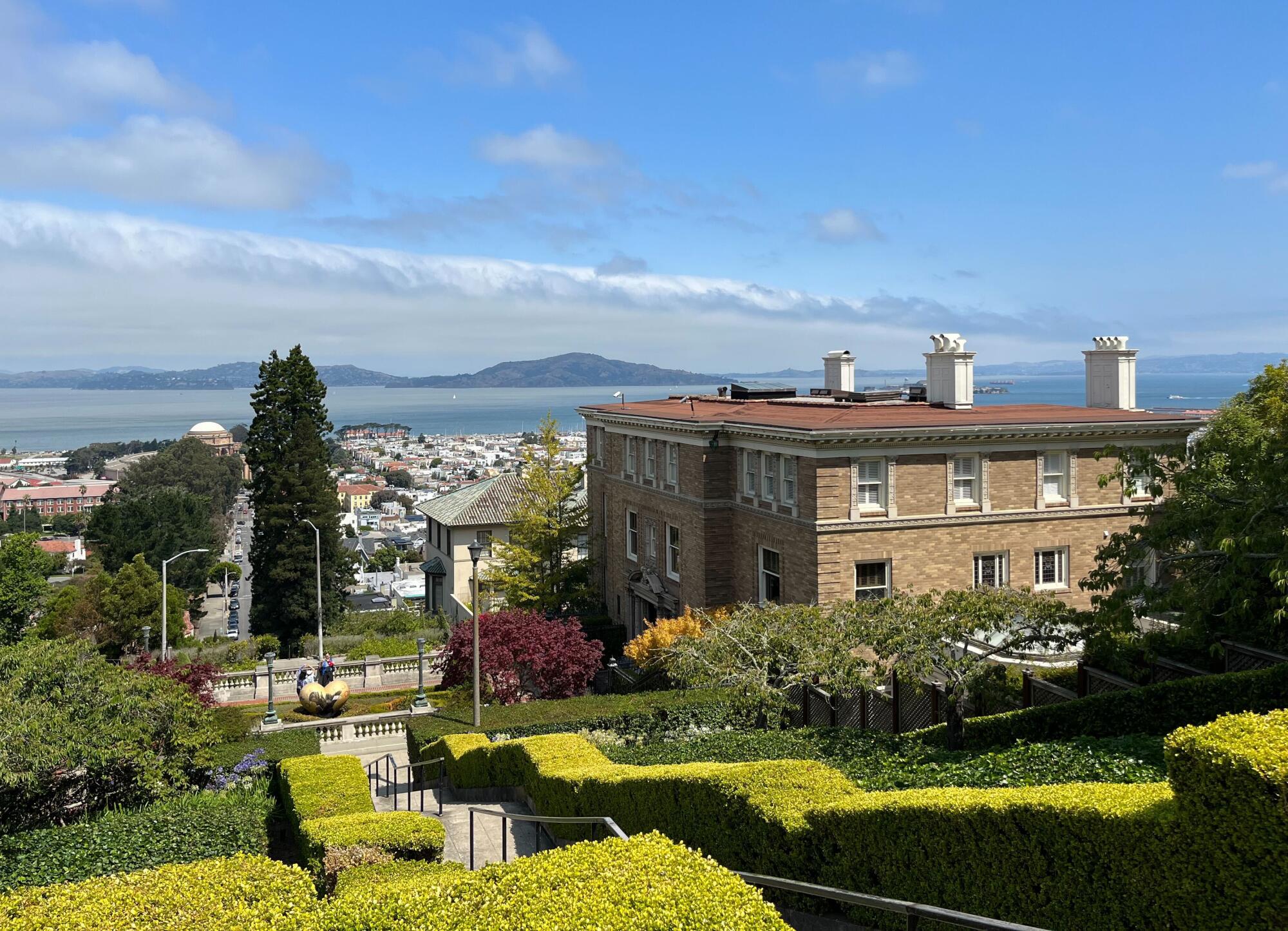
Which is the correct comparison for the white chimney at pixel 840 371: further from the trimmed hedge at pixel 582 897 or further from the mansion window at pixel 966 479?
the trimmed hedge at pixel 582 897

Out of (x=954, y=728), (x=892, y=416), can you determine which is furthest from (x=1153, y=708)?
(x=892, y=416)

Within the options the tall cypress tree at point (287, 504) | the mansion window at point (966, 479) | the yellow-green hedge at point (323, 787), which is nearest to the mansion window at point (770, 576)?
the mansion window at point (966, 479)

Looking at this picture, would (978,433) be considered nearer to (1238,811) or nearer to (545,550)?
(545,550)

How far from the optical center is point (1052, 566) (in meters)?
33.1

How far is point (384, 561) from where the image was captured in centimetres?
15450

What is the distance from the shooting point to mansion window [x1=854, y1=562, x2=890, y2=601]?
31.3 meters

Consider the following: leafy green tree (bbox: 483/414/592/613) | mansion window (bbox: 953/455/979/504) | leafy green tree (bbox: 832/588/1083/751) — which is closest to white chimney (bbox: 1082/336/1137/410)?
mansion window (bbox: 953/455/979/504)

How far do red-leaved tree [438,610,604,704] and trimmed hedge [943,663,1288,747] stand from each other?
16.4m

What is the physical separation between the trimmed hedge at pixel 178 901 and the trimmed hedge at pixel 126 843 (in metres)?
5.78

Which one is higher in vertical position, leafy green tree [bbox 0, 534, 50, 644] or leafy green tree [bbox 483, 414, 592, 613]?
leafy green tree [bbox 483, 414, 592, 613]

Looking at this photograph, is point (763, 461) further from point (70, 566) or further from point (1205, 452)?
point (70, 566)

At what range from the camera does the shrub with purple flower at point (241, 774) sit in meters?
21.3

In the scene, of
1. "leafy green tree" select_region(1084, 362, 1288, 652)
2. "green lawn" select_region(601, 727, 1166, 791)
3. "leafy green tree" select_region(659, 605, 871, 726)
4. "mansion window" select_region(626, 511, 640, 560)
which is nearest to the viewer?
"green lawn" select_region(601, 727, 1166, 791)

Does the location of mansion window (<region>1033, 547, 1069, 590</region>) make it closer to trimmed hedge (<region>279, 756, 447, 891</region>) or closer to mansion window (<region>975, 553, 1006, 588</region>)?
mansion window (<region>975, 553, 1006, 588</region>)
